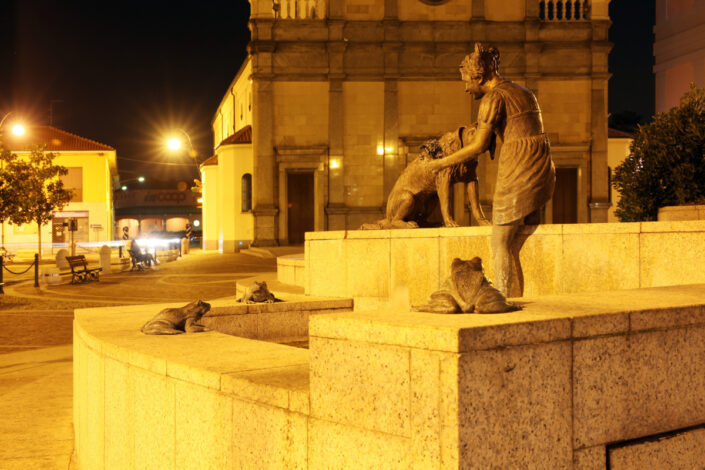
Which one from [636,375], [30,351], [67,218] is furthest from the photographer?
[67,218]

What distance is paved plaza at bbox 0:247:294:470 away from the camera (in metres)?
6.17

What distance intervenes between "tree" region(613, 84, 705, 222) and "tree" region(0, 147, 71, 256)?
26.8 metres

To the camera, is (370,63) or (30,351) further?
(370,63)

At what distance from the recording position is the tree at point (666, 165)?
11.4m

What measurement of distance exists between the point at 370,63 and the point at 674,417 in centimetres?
3086

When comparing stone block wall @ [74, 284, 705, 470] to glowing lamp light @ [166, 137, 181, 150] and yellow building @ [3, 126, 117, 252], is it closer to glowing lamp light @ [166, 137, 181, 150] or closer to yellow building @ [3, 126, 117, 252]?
glowing lamp light @ [166, 137, 181, 150]

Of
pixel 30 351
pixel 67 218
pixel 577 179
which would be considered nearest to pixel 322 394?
pixel 30 351

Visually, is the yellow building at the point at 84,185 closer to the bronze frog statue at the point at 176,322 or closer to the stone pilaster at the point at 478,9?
the stone pilaster at the point at 478,9

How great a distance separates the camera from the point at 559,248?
21.7 feet

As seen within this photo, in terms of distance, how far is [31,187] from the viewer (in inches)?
1428

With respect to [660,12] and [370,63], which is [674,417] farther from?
[660,12]

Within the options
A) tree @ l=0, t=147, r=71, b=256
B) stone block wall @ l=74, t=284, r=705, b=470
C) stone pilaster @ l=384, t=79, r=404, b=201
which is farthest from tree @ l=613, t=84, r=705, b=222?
tree @ l=0, t=147, r=71, b=256

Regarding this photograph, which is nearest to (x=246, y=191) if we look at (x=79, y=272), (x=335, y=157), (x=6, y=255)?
(x=335, y=157)

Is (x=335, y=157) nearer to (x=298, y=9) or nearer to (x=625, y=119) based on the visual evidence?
(x=298, y=9)
